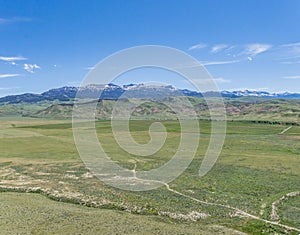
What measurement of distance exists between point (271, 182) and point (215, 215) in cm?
2225

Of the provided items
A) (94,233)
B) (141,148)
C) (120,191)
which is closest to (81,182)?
(120,191)

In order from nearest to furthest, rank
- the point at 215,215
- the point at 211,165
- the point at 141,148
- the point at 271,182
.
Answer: the point at 215,215
the point at 271,182
the point at 211,165
the point at 141,148

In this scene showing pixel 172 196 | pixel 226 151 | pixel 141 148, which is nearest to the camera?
pixel 172 196

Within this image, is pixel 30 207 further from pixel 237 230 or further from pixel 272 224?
pixel 272 224

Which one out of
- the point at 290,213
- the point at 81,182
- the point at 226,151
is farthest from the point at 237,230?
the point at 226,151

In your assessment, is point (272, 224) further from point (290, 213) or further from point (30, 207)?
point (30, 207)

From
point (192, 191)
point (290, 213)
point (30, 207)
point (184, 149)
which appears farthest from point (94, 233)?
point (184, 149)

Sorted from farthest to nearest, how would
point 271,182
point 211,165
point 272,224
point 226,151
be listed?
1. point 226,151
2. point 211,165
3. point 271,182
4. point 272,224

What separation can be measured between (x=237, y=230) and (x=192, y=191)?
17.2m

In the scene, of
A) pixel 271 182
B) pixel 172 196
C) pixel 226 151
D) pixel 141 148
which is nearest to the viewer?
pixel 172 196

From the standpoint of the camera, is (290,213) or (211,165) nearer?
(290,213)

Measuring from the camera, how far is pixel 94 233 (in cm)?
3612

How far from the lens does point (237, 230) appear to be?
38406 millimetres

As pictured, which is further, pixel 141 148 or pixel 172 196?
pixel 141 148
